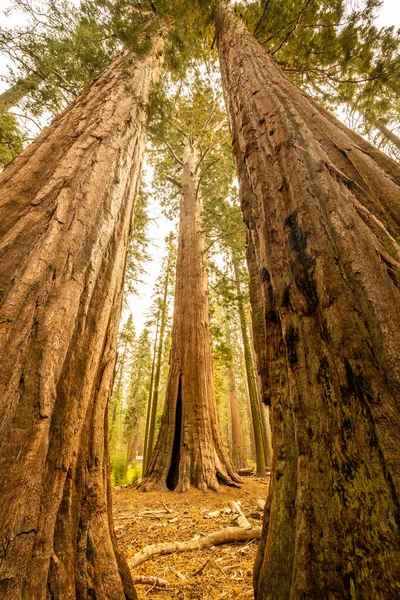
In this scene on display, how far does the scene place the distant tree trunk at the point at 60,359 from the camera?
92 centimetres

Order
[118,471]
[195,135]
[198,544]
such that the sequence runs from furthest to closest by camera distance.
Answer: [118,471] → [195,135] → [198,544]

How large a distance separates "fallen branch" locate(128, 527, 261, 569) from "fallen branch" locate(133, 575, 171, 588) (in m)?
0.23

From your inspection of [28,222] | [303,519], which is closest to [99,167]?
[28,222]

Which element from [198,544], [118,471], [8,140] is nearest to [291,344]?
[198,544]

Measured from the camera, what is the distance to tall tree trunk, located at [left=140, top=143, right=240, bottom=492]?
189 inches

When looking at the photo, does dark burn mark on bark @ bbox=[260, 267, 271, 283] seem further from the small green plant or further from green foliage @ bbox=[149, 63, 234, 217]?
the small green plant

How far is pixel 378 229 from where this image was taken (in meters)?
1.12

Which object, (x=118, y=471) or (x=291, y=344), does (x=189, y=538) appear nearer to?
(x=291, y=344)

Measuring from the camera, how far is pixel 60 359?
1.18 metres

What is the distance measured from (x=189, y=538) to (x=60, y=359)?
100 inches

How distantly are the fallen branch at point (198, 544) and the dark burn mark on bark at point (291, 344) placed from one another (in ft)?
6.56

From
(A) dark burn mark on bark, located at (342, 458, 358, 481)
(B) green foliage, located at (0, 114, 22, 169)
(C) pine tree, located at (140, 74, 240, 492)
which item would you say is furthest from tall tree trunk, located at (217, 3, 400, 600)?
(B) green foliage, located at (0, 114, 22, 169)

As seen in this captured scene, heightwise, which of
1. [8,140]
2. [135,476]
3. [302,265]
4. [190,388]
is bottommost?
[135,476]

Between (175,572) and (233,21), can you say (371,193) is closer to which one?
(175,572)
